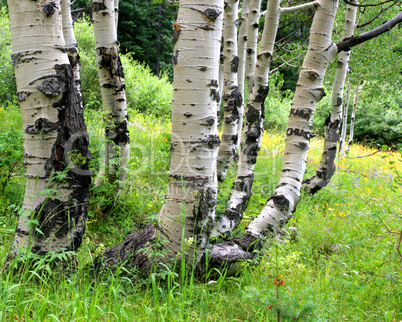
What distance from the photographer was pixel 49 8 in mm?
1789

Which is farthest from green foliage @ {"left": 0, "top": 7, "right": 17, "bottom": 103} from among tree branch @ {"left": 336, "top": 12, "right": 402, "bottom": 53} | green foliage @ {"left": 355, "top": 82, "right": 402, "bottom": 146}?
green foliage @ {"left": 355, "top": 82, "right": 402, "bottom": 146}

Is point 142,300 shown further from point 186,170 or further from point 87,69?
point 87,69

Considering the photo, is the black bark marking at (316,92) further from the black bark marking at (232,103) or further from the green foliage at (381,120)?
the green foliage at (381,120)

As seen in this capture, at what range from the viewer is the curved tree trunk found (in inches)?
72.2

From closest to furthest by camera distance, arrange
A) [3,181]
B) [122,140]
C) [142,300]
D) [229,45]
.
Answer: [142,300]
[3,181]
[122,140]
[229,45]

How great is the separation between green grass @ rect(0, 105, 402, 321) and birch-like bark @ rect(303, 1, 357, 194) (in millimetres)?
392

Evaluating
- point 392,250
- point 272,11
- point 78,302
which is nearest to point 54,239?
point 78,302

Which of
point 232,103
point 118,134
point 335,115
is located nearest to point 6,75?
point 118,134

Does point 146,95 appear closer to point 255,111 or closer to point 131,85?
point 131,85

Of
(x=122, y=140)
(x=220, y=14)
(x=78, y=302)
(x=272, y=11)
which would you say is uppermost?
(x=272, y=11)

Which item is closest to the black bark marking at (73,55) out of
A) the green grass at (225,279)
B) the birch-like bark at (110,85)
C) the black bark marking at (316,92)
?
the birch-like bark at (110,85)

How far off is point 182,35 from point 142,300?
1676 millimetres

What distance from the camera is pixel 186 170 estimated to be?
6.27 feet

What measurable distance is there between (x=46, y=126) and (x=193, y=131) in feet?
3.16
